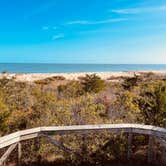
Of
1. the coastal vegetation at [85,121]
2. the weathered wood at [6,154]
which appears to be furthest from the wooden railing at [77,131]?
the coastal vegetation at [85,121]

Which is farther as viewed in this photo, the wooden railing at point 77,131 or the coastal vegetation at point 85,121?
the coastal vegetation at point 85,121

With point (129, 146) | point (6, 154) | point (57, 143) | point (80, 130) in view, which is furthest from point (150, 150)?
point (6, 154)

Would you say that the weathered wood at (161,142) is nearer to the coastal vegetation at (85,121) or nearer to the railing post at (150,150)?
the railing post at (150,150)

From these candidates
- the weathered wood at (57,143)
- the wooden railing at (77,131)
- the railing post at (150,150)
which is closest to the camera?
the wooden railing at (77,131)

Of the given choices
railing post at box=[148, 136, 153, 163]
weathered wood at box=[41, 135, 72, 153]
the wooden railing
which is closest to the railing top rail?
the wooden railing

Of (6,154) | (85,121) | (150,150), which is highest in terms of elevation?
(85,121)

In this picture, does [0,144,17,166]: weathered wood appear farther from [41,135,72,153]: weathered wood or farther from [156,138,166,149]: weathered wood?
[156,138,166,149]: weathered wood

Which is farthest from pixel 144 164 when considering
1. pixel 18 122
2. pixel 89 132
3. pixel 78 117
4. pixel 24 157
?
pixel 18 122

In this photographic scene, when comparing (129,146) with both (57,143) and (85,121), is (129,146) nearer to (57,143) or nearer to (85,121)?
(85,121)

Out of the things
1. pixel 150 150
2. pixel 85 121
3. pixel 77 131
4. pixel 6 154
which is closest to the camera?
pixel 6 154

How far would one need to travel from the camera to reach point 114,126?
6086 millimetres

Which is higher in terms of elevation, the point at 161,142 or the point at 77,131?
the point at 77,131

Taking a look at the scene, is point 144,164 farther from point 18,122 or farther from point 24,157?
point 18,122

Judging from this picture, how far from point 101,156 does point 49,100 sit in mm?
4008
